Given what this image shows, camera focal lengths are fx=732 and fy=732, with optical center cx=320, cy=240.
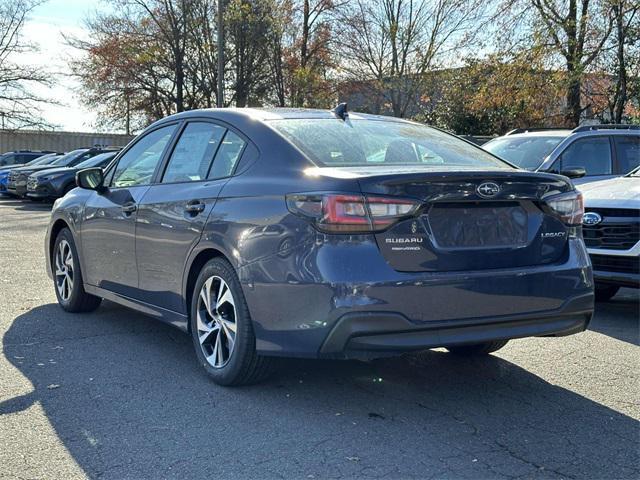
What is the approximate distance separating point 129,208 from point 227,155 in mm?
1137

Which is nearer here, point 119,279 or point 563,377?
point 563,377

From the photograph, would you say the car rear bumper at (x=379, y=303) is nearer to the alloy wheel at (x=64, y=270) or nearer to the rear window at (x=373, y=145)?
the rear window at (x=373, y=145)

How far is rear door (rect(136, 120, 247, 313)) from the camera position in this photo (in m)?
4.54

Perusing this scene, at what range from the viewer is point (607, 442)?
3625 mm

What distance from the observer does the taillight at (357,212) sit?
3.63m

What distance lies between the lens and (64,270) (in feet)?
21.4

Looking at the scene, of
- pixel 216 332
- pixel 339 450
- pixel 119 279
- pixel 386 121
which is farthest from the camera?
pixel 119 279

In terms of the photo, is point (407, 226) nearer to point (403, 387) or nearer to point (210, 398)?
point (403, 387)

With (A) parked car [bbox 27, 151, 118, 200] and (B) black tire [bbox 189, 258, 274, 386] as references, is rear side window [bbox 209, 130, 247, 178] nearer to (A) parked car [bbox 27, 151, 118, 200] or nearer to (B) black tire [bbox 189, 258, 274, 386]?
(B) black tire [bbox 189, 258, 274, 386]

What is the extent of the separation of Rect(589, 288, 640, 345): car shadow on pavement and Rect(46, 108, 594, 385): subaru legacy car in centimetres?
161

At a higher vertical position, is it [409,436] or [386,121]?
[386,121]

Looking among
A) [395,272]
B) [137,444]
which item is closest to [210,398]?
[137,444]

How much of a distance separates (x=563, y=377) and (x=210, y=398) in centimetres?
225

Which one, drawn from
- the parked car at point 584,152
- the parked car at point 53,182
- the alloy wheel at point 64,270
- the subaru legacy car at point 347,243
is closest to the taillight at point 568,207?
the subaru legacy car at point 347,243
